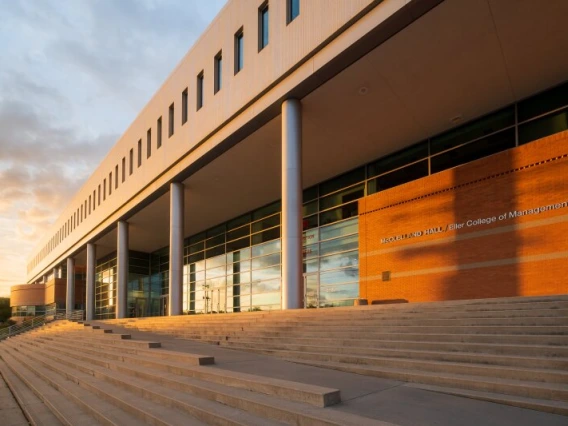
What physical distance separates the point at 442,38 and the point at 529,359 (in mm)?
9373

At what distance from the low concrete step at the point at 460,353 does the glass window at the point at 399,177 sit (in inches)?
450

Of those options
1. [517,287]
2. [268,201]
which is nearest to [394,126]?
[517,287]

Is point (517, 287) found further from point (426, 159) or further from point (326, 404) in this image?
point (326, 404)

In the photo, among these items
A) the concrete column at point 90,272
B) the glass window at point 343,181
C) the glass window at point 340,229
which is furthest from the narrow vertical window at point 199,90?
the concrete column at point 90,272

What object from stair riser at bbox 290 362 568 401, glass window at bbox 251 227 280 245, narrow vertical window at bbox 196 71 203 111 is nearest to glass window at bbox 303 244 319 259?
glass window at bbox 251 227 280 245

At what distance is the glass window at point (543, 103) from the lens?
47.7ft

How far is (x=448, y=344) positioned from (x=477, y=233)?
9.71 m

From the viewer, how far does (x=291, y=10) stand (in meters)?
15.7

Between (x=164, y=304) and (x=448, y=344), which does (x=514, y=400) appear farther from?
(x=164, y=304)

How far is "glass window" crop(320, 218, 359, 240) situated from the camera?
2091cm

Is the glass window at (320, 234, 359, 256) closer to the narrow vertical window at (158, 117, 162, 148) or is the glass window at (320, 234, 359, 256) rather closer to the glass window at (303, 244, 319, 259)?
the glass window at (303, 244, 319, 259)

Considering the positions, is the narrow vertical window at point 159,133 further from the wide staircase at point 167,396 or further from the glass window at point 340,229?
the wide staircase at point 167,396

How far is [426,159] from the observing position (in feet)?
60.1

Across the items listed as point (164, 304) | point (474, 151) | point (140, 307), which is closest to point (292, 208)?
point (474, 151)
